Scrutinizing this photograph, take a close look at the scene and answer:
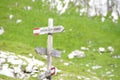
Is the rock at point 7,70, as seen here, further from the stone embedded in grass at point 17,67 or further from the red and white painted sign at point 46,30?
the red and white painted sign at point 46,30

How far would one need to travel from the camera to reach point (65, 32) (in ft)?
422

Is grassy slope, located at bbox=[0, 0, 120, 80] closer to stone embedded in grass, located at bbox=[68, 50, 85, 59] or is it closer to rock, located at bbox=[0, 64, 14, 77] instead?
stone embedded in grass, located at bbox=[68, 50, 85, 59]

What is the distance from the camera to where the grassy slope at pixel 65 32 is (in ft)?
352

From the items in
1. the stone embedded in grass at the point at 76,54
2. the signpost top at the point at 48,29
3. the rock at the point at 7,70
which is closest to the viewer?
the signpost top at the point at 48,29

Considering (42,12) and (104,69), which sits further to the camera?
(42,12)

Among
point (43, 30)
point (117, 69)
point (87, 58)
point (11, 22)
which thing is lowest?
point (43, 30)

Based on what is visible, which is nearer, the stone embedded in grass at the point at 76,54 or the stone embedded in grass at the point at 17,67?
the stone embedded in grass at the point at 17,67

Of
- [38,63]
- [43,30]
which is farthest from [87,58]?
[43,30]

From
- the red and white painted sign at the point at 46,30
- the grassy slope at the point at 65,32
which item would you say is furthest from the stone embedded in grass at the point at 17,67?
the red and white painted sign at the point at 46,30

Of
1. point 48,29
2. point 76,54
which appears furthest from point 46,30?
point 76,54

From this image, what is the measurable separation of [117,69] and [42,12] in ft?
181

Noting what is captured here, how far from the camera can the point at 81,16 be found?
14325 centimetres

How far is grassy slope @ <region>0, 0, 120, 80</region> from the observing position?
352 ft

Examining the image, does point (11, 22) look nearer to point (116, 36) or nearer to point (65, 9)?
point (65, 9)
